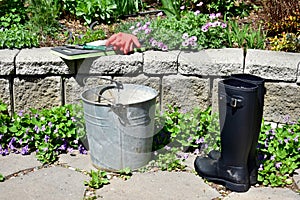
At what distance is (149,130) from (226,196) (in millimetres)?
662

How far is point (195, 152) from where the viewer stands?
150 inches

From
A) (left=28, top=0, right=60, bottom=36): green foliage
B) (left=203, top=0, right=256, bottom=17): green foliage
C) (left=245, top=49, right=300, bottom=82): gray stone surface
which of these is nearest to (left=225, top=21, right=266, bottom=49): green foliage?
(left=245, top=49, right=300, bottom=82): gray stone surface

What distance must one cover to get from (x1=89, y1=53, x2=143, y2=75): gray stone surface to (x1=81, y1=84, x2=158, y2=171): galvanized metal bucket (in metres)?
0.23

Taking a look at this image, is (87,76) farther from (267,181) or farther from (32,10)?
(267,181)

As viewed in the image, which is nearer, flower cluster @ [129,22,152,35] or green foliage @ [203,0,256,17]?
flower cluster @ [129,22,152,35]

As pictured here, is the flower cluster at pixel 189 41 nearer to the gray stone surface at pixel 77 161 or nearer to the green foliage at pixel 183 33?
the green foliage at pixel 183 33

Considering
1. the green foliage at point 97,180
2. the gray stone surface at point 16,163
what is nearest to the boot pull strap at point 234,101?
the green foliage at point 97,180

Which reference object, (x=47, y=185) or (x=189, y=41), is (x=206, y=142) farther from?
(x=47, y=185)

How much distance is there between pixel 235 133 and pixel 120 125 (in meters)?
0.72

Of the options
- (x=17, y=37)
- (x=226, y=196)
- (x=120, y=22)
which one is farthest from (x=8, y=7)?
(x=226, y=196)

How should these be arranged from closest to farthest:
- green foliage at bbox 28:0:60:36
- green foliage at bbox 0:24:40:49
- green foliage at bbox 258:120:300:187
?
green foliage at bbox 258:120:300:187
green foliage at bbox 0:24:40:49
green foliage at bbox 28:0:60:36

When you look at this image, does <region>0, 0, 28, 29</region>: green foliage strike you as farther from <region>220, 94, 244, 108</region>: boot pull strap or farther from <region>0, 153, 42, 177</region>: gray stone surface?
<region>220, 94, 244, 108</region>: boot pull strap

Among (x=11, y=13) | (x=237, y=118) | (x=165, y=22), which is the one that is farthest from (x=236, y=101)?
(x=11, y=13)

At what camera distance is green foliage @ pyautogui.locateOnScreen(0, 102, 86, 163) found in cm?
379
